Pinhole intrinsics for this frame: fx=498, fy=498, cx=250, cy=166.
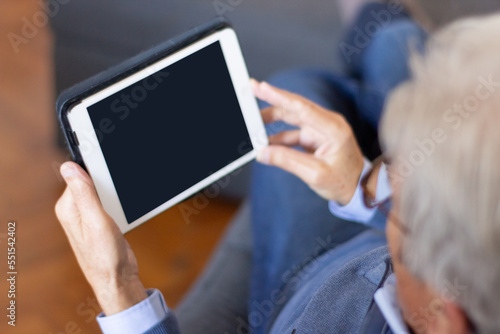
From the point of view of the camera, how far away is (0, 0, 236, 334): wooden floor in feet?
3.27

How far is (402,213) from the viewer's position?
421 mm

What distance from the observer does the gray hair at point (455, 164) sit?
349 mm

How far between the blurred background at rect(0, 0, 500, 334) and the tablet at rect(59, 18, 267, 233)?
0.40m

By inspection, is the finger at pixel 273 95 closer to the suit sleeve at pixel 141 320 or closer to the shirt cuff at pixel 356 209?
the shirt cuff at pixel 356 209

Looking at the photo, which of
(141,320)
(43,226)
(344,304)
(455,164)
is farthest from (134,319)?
(43,226)

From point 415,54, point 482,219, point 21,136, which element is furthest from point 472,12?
point 21,136

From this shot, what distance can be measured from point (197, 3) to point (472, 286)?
79 centimetres

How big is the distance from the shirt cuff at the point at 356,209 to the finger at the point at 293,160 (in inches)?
3.2

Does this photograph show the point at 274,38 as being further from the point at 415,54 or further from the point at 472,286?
the point at 472,286

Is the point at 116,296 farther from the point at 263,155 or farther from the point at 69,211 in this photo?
the point at 263,155

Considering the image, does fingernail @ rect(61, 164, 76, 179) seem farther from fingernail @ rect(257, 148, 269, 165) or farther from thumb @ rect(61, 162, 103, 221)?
fingernail @ rect(257, 148, 269, 165)

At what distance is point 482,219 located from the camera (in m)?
0.35

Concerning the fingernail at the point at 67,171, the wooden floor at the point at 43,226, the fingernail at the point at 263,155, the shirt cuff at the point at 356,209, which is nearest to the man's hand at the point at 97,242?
the fingernail at the point at 67,171

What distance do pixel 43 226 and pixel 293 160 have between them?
683mm
